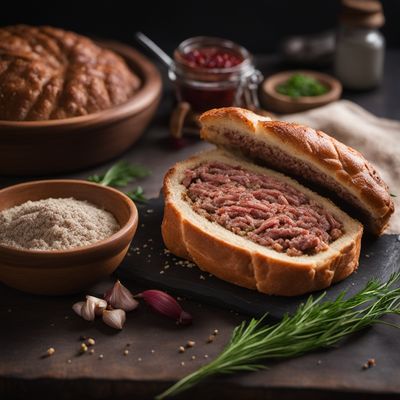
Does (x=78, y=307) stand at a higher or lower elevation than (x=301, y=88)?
higher

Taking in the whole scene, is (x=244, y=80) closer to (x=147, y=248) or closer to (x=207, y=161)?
(x=207, y=161)

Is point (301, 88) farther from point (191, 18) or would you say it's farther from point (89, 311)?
point (89, 311)

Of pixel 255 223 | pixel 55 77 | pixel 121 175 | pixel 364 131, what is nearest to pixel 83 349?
pixel 255 223

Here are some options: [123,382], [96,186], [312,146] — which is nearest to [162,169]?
[96,186]

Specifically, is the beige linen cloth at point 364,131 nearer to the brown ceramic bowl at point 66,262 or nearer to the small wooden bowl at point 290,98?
the small wooden bowl at point 290,98

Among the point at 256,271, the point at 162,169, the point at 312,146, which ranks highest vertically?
the point at 312,146

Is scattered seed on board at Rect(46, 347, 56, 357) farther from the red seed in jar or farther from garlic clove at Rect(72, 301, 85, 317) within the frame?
the red seed in jar

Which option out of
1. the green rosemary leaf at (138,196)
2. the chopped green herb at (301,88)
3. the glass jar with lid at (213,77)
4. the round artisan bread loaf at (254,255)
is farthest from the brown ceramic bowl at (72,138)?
the chopped green herb at (301,88)
